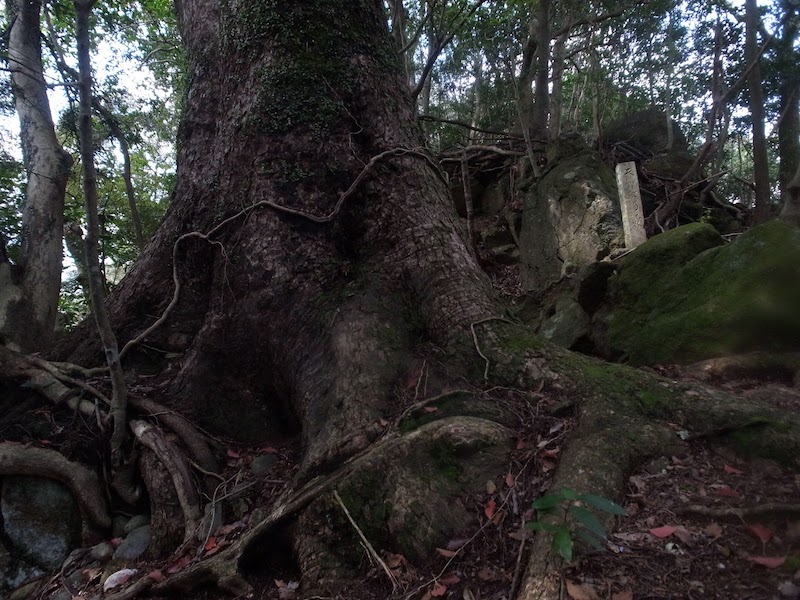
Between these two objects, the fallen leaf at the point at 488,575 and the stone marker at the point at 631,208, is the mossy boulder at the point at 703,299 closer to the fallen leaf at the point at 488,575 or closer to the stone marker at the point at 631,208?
the stone marker at the point at 631,208

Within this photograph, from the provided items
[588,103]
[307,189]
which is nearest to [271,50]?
[307,189]

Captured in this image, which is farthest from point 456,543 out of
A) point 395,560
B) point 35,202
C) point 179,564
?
point 35,202

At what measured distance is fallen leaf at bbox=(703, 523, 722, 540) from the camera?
1.88 metres

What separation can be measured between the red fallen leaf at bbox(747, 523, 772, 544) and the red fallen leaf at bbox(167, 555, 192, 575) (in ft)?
8.73

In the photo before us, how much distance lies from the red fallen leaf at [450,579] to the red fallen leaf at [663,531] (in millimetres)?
793

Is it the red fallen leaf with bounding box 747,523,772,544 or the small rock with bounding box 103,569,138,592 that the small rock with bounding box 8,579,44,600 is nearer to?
the small rock with bounding box 103,569,138,592

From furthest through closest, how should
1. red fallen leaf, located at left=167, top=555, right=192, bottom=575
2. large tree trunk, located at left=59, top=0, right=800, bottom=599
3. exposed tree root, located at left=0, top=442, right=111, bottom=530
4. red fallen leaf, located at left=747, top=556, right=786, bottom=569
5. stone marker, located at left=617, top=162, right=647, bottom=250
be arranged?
stone marker, located at left=617, top=162, right=647, bottom=250 → exposed tree root, located at left=0, top=442, right=111, bottom=530 → red fallen leaf, located at left=167, top=555, right=192, bottom=575 → large tree trunk, located at left=59, top=0, right=800, bottom=599 → red fallen leaf, located at left=747, top=556, right=786, bottom=569

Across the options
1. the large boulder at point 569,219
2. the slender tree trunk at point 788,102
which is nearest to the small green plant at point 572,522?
the large boulder at point 569,219

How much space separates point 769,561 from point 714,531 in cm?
22

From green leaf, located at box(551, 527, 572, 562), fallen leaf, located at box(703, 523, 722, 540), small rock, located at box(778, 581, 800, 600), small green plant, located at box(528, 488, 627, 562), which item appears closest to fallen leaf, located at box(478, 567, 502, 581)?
small green plant, located at box(528, 488, 627, 562)

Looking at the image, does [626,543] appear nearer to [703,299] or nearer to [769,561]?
[769,561]

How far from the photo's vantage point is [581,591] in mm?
1739

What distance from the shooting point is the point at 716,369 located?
11.1 feet

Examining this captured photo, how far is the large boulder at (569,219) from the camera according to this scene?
789 centimetres
